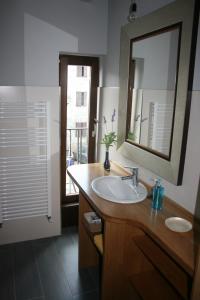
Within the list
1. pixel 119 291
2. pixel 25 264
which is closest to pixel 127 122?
pixel 119 291

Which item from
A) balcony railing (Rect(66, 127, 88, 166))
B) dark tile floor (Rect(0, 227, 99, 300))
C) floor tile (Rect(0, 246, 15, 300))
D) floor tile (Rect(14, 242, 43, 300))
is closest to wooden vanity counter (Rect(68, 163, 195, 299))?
dark tile floor (Rect(0, 227, 99, 300))

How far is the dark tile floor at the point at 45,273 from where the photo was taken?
2.32 metres

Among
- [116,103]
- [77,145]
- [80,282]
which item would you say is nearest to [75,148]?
[77,145]

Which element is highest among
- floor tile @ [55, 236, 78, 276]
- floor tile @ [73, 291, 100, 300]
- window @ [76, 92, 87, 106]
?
window @ [76, 92, 87, 106]

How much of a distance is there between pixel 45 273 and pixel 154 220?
4.62 feet

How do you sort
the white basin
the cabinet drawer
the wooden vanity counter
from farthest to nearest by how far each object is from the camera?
the white basin, the cabinet drawer, the wooden vanity counter

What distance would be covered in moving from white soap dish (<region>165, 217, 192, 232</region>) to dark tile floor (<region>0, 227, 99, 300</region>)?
109 cm

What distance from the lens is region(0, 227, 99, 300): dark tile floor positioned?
232 cm

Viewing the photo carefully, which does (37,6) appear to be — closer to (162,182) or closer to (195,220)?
(162,182)

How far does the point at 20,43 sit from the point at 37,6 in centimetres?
39

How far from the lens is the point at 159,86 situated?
1.99m

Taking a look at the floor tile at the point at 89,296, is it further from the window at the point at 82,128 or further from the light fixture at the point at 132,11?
the light fixture at the point at 132,11

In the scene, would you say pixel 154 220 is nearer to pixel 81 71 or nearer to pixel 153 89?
pixel 153 89

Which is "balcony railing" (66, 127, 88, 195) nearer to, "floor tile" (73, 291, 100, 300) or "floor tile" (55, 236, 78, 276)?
"floor tile" (55, 236, 78, 276)
